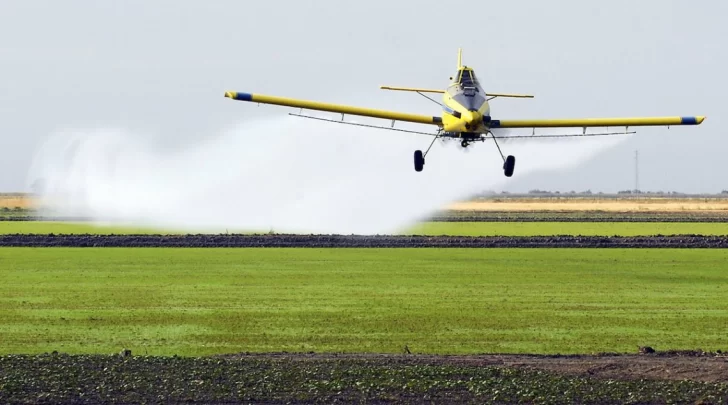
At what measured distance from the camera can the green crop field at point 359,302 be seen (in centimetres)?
2808

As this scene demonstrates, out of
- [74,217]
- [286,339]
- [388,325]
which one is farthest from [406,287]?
[74,217]

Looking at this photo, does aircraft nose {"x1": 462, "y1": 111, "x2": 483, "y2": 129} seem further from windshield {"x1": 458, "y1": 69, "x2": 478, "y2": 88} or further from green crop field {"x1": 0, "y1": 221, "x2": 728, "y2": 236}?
green crop field {"x1": 0, "y1": 221, "x2": 728, "y2": 236}

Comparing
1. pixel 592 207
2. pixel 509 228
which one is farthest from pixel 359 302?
pixel 592 207

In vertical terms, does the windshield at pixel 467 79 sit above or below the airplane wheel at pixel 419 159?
above

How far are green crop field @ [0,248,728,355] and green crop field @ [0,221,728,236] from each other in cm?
2208

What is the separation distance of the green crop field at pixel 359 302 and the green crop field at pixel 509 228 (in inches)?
869

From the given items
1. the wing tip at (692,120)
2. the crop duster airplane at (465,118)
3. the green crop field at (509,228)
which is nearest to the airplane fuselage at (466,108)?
the crop duster airplane at (465,118)

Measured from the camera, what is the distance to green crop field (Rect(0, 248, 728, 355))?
92.1ft

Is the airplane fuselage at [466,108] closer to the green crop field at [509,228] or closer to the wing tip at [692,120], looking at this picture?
the wing tip at [692,120]

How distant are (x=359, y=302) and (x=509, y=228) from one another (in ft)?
162

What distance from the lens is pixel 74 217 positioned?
10425 cm

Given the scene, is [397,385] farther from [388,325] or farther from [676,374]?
[388,325]

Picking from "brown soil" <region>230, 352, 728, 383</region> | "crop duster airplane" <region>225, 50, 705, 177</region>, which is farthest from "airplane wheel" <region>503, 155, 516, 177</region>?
"brown soil" <region>230, 352, 728, 383</region>

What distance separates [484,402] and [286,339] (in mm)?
8507
